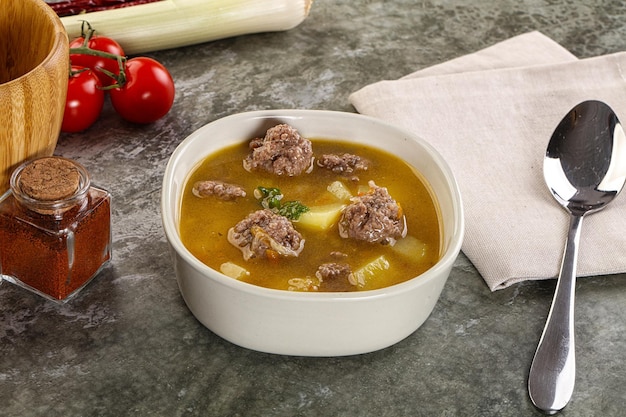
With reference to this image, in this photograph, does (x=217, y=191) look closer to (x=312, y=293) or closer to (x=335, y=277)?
(x=335, y=277)

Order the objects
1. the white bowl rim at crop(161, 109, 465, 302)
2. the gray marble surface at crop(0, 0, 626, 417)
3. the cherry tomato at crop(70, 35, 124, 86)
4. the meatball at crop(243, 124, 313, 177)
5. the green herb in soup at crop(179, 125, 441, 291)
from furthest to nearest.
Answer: the cherry tomato at crop(70, 35, 124, 86)
the meatball at crop(243, 124, 313, 177)
the green herb in soup at crop(179, 125, 441, 291)
the gray marble surface at crop(0, 0, 626, 417)
the white bowl rim at crop(161, 109, 465, 302)

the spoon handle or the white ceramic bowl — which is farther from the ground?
the white ceramic bowl

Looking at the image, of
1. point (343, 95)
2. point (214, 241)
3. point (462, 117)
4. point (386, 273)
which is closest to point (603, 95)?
point (462, 117)

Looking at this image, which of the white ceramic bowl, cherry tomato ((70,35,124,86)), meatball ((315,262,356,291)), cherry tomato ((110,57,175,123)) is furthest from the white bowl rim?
cherry tomato ((70,35,124,86))

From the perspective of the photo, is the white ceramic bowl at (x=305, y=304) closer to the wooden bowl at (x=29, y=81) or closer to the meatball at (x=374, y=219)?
the meatball at (x=374, y=219)

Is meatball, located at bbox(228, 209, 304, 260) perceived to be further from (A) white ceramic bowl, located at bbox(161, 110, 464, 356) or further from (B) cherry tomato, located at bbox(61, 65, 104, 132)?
(B) cherry tomato, located at bbox(61, 65, 104, 132)

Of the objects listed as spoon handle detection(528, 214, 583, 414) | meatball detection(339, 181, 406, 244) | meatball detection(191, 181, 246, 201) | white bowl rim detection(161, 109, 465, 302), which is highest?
white bowl rim detection(161, 109, 465, 302)

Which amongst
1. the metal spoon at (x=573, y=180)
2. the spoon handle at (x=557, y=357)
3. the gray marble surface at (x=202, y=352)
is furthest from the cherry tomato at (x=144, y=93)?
the spoon handle at (x=557, y=357)
